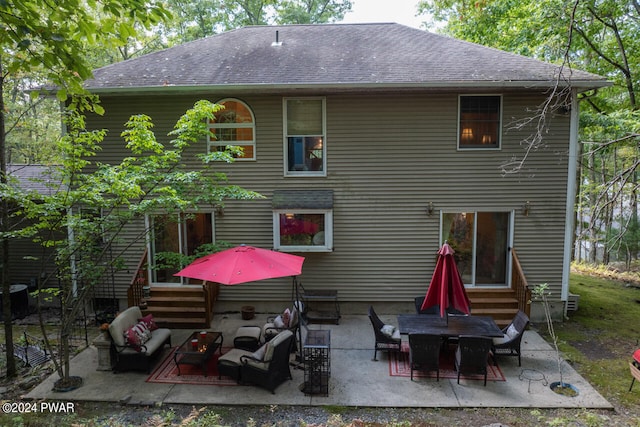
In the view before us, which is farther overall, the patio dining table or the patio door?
the patio door

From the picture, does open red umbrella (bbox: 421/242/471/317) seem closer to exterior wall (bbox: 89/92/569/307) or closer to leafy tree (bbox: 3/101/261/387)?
exterior wall (bbox: 89/92/569/307)

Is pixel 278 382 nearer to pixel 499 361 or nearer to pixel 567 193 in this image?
pixel 499 361

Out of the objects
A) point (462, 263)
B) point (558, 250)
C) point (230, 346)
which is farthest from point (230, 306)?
point (558, 250)

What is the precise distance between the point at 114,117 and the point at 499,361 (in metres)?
10.0

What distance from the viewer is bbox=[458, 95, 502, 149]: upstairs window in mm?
8859

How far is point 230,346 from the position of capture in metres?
7.50

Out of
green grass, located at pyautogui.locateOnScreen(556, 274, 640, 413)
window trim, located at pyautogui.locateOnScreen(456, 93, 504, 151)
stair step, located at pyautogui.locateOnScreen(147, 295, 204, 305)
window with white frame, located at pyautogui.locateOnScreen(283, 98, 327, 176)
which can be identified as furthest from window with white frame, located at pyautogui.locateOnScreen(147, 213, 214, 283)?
green grass, located at pyautogui.locateOnScreen(556, 274, 640, 413)

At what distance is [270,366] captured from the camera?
19.2ft

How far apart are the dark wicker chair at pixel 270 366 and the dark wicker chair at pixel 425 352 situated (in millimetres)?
2075

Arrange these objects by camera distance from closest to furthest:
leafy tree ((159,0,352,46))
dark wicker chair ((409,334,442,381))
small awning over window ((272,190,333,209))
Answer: dark wicker chair ((409,334,442,381)), small awning over window ((272,190,333,209)), leafy tree ((159,0,352,46))

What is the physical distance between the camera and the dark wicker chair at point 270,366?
232 inches

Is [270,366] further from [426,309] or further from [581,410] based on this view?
[581,410]

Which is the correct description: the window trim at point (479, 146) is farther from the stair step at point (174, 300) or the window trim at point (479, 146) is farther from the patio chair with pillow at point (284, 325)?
the stair step at point (174, 300)

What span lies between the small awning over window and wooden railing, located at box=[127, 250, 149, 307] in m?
3.32
